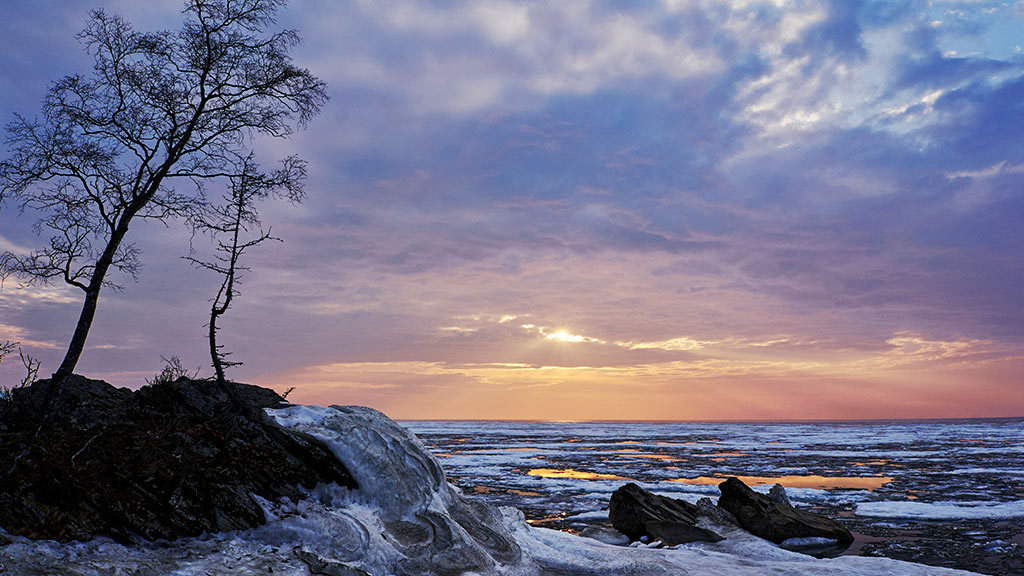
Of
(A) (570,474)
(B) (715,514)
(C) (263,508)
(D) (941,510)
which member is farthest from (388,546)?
(A) (570,474)

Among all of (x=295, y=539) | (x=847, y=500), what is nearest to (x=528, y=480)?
(x=847, y=500)

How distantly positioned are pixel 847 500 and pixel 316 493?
17228 mm

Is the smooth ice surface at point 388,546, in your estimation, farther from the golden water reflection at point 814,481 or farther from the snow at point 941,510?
the golden water reflection at point 814,481

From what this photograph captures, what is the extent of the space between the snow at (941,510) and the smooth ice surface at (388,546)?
640 cm

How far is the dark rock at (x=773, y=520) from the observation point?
13.7m

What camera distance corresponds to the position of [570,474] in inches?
1115

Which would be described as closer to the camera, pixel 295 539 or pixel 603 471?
pixel 295 539

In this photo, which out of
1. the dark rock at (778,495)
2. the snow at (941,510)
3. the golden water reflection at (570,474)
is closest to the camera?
the dark rock at (778,495)

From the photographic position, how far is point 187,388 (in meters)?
11.9

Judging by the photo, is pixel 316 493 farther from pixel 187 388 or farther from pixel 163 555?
pixel 187 388

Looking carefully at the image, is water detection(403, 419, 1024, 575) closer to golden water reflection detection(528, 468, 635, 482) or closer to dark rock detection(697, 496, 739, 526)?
golden water reflection detection(528, 468, 635, 482)

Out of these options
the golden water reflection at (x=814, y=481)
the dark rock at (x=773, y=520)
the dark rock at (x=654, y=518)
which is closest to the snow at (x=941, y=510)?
the dark rock at (x=773, y=520)

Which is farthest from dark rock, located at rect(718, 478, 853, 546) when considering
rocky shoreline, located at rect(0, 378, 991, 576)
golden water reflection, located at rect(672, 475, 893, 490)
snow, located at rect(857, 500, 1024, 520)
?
golden water reflection, located at rect(672, 475, 893, 490)

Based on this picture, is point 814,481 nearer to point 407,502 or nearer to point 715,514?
point 715,514
